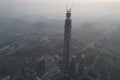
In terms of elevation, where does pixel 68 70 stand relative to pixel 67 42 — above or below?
below

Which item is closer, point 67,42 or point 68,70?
point 67,42

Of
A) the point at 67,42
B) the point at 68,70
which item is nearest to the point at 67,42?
the point at 67,42

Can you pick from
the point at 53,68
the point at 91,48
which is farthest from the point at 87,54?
the point at 53,68

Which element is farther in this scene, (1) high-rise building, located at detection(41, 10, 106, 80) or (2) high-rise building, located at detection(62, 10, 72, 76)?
(1) high-rise building, located at detection(41, 10, 106, 80)

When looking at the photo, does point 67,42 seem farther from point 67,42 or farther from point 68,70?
point 68,70

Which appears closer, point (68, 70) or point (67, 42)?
point (67, 42)

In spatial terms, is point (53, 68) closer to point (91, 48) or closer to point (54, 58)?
point (54, 58)

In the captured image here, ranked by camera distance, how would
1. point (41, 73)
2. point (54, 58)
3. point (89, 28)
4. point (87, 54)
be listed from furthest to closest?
1. point (89, 28)
2. point (87, 54)
3. point (54, 58)
4. point (41, 73)

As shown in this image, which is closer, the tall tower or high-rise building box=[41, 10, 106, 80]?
the tall tower

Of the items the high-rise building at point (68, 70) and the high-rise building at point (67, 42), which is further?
the high-rise building at point (68, 70)

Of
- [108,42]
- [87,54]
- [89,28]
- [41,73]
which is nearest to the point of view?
[41,73]

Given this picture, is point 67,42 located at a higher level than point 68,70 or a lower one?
higher
